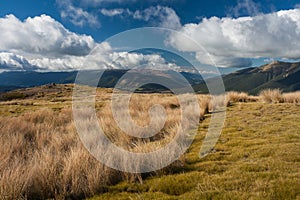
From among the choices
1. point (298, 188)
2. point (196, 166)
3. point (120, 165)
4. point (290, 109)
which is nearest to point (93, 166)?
point (120, 165)

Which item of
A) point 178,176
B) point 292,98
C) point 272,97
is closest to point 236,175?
point 178,176

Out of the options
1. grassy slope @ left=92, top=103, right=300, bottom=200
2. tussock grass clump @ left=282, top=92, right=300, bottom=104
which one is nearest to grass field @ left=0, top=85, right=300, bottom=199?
grassy slope @ left=92, top=103, right=300, bottom=200

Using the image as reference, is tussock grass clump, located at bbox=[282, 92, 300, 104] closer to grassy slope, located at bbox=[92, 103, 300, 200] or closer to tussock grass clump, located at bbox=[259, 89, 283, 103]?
tussock grass clump, located at bbox=[259, 89, 283, 103]

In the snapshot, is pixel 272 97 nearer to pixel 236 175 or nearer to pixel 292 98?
pixel 292 98

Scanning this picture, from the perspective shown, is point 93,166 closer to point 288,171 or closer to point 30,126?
point 288,171

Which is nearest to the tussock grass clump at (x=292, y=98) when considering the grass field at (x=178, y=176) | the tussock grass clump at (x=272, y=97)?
the tussock grass clump at (x=272, y=97)

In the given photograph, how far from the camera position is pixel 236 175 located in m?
6.28

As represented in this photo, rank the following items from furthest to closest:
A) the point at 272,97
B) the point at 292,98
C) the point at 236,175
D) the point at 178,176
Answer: the point at 272,97 < the point at 292,98 < the point at 178,176 < the point at 236,175

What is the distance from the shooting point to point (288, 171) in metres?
6.38

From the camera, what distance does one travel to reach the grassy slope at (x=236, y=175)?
17.5ft

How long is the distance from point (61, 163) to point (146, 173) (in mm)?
2473

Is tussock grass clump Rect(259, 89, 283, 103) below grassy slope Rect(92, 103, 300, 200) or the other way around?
the other way around

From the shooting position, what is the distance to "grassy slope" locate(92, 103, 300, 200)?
534 cm

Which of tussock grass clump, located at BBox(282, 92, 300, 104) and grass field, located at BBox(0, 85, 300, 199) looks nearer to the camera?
grass field, located at BBox(0, 85, 300, 199)
